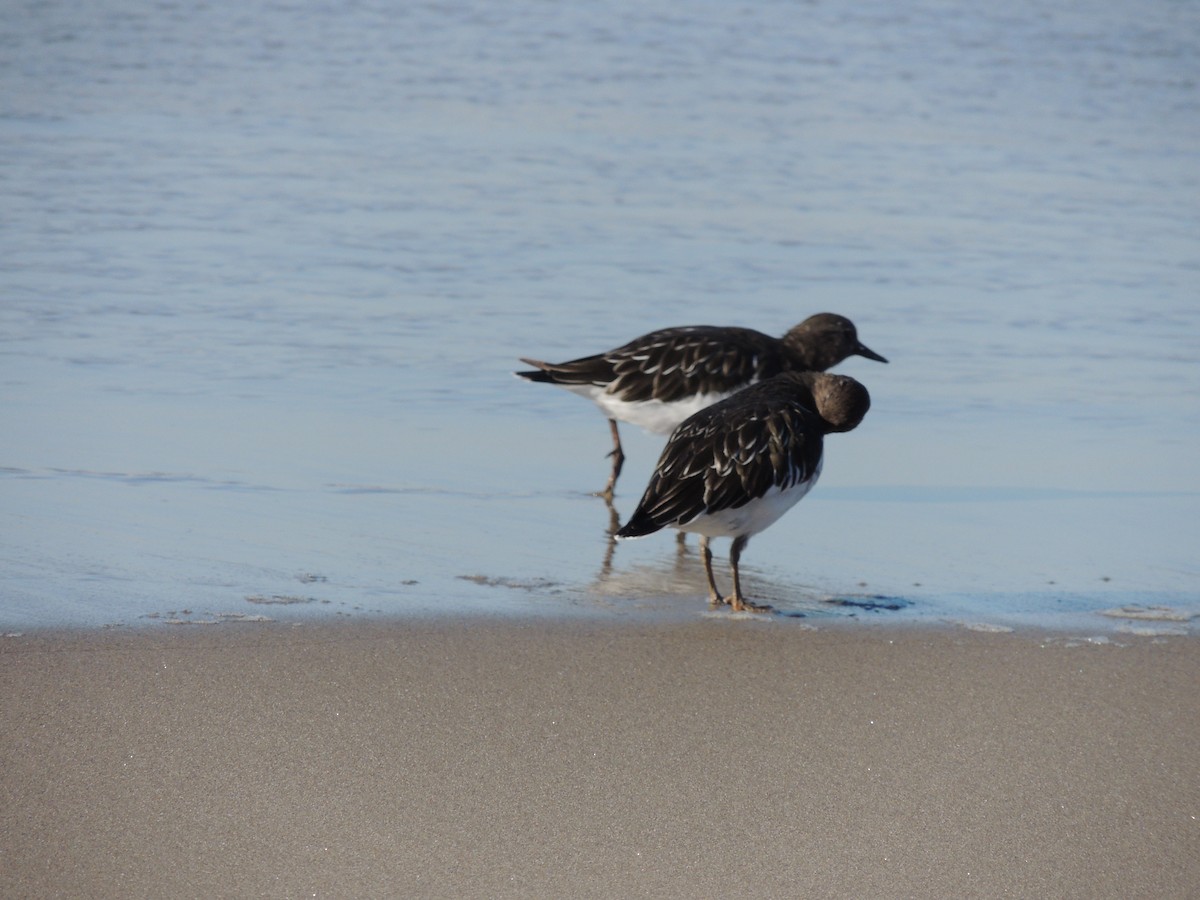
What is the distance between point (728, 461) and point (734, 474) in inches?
2.2

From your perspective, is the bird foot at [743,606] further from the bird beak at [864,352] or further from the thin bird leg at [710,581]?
the bird beak at [864,352]

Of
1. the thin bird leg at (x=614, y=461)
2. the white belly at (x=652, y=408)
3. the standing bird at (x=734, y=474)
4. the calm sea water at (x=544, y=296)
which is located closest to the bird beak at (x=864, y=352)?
the calm sea water at (x=544, y=296)

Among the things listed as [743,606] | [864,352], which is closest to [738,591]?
[743,606]

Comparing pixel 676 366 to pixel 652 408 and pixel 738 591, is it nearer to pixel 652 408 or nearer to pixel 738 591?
pixel 652 408

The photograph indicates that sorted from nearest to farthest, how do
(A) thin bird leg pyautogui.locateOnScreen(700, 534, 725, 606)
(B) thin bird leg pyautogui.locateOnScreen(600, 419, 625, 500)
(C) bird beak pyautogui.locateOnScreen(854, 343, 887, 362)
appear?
(A) thin bird leg pyautogui.locateOnScreen(700, 534, 725, 606)
(B) thin bird leg pyautogui.locateOnScreen(600, 419, 625, 500)
(C) bird beak pyautogui.locateOnScreen(854, 343, 887, 362)

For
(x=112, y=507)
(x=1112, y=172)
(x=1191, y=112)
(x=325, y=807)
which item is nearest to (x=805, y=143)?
(x=1112, y=172)

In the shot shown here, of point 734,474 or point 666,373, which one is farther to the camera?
point 666,373

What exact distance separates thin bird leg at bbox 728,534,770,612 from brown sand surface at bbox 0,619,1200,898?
36 cm

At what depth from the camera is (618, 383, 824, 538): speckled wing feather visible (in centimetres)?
526

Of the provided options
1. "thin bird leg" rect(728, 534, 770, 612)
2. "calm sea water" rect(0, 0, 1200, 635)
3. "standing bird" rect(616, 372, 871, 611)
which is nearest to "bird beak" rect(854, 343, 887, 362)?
"calm sea water" rect(0, 0, 1200, 635)

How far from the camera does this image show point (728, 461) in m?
5.31

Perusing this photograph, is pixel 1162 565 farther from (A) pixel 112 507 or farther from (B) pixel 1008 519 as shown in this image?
(A) pixel 112 507

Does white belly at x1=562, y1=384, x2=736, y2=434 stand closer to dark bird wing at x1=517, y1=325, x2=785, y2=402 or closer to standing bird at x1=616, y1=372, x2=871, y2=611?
dark bird wing at x1=517, y1=325, x2=785, y2=402

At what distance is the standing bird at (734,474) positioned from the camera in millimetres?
5262
